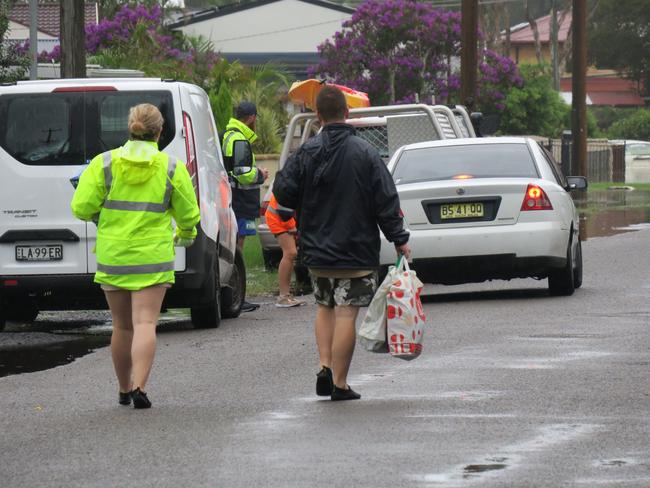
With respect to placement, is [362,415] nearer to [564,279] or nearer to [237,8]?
[564,279]

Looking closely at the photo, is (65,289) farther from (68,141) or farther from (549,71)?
(549,71)

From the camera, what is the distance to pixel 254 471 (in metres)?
7.24

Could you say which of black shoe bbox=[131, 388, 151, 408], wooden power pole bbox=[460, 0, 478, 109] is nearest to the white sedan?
black shoe bbox=[131, 388, 151, 408]

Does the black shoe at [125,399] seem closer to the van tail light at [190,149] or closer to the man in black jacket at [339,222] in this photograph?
the man in black jacket at [339,222]

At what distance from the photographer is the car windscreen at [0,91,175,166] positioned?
44.2 feet

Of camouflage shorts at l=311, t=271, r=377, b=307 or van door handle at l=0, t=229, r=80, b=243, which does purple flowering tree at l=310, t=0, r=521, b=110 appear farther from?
camouflage shorts at l=311, t=271, r=377, b=307

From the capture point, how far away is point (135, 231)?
375 inches

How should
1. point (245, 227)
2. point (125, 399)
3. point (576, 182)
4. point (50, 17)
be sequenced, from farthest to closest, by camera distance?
point (50, 17) → point (576, 182) → point (245, 227) → point (125, 399)

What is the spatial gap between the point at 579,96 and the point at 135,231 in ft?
102

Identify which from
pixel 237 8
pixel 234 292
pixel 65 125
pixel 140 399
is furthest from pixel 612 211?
pixel 237 8

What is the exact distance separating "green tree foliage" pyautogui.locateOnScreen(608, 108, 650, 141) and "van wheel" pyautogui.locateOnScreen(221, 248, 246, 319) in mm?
64021

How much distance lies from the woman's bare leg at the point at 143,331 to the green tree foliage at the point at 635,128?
69902 millimetres

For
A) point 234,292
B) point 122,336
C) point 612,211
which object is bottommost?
point 612,211

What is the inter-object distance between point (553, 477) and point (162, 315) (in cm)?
940
